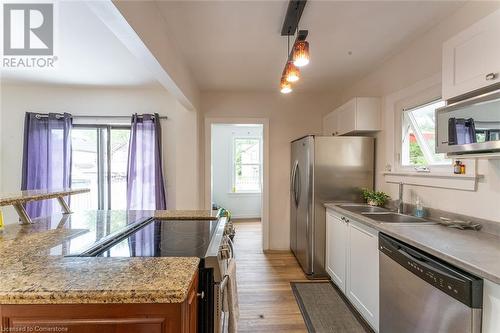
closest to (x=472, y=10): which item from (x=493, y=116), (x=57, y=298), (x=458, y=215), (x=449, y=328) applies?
(x=493, y=116)

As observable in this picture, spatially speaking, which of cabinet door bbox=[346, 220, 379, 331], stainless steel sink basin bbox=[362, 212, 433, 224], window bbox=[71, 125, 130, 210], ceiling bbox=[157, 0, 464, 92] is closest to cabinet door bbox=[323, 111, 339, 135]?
ceiling bbox=[157, 0, 464, 92]

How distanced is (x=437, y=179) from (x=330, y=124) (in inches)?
72.7

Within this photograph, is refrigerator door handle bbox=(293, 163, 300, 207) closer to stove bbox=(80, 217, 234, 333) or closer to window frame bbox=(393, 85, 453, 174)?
window frame bbox=(393, 85, 453, 174)

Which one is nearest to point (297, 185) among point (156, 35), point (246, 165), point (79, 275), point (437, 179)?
point (437, 179)

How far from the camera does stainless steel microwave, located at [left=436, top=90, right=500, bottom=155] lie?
4.13ft

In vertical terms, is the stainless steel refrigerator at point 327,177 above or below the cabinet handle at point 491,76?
below

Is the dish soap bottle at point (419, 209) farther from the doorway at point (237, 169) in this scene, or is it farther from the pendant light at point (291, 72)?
the doorway at point (237, 169)

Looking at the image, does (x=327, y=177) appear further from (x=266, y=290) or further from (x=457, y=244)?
(x=457, y=244)

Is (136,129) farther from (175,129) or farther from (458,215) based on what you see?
(458,215)

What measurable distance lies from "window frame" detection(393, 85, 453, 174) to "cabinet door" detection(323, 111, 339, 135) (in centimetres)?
86

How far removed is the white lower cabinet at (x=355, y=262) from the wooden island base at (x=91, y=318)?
172cm

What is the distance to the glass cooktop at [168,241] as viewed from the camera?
1.22 metres

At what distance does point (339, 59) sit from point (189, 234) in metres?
2.46

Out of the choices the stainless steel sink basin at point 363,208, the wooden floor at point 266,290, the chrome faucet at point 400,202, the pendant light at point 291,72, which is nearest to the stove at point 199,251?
the wooden floor at point 266,290
